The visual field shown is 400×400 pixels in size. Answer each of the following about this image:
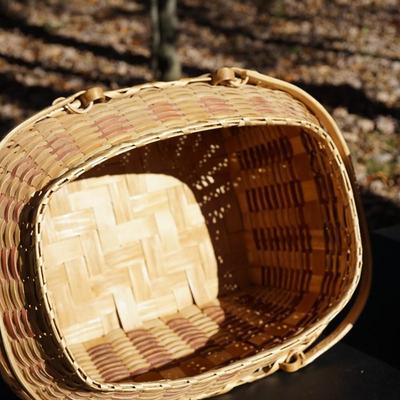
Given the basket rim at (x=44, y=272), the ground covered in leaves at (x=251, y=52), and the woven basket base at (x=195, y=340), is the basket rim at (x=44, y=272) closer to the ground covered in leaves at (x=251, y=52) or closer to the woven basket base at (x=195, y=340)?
the woven basket base at (x=195, y=340)

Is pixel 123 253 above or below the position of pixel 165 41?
below

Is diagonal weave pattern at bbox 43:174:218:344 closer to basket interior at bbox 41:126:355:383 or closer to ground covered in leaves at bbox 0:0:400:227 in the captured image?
basket interior at bbox 41:126:355:383

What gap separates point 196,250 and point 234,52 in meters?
2.63

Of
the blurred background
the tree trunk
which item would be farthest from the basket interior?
the tree trunk

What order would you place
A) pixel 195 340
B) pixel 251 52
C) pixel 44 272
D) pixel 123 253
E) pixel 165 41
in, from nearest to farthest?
pixel 44 272 < pixel 195 340 < pixel 123 253 < pixel 165 41 < pixel 251 52

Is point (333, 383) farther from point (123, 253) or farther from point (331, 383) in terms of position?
point (123, 253)

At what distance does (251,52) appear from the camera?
392cm

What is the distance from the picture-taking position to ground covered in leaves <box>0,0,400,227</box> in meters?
2.81

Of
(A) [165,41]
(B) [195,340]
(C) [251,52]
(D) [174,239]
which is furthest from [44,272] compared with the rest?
(C) [251,52]

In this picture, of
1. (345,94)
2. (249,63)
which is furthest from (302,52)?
(345,94)

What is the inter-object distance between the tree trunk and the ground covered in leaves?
10.4 inches

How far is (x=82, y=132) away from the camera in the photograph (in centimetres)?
98

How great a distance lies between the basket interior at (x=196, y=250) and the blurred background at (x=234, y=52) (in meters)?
0.85

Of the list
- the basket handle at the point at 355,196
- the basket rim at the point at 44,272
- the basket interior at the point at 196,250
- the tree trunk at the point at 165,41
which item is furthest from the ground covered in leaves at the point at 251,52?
the basket rim at the point at 44,272
